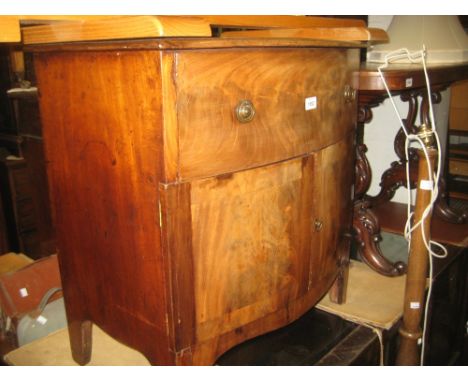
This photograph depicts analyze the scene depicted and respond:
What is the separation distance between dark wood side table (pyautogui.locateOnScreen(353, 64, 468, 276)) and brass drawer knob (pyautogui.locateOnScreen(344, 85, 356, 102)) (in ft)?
0.36

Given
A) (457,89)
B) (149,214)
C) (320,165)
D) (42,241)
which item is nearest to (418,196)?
(320,165)

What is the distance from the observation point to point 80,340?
1160 millimetres

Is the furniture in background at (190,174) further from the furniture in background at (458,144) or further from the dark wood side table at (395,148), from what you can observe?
the furniture in background at (458,144)

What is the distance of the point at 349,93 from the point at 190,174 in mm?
528

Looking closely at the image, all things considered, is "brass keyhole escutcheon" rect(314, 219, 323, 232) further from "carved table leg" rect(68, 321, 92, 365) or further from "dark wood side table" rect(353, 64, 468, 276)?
"carved table leg" rect(68, 321, 92, 365)

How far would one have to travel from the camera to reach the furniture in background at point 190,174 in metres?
0.76

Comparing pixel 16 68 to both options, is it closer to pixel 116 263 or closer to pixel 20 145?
pixel 20 145

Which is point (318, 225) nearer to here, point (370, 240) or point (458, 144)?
point (370, 240)

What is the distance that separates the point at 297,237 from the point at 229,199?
0.23m

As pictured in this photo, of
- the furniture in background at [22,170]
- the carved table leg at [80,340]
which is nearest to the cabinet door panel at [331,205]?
the carved table leg at [80,340]

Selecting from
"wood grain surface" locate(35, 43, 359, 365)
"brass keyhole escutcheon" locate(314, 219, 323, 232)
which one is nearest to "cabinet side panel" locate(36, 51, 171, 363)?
"wood grain surface" locate(35, 43, 359, 365)

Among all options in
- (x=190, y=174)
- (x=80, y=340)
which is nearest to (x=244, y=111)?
(x=190, y=174)

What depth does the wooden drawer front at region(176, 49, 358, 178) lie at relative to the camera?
0.76m

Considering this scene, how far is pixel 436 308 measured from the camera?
1583mm
